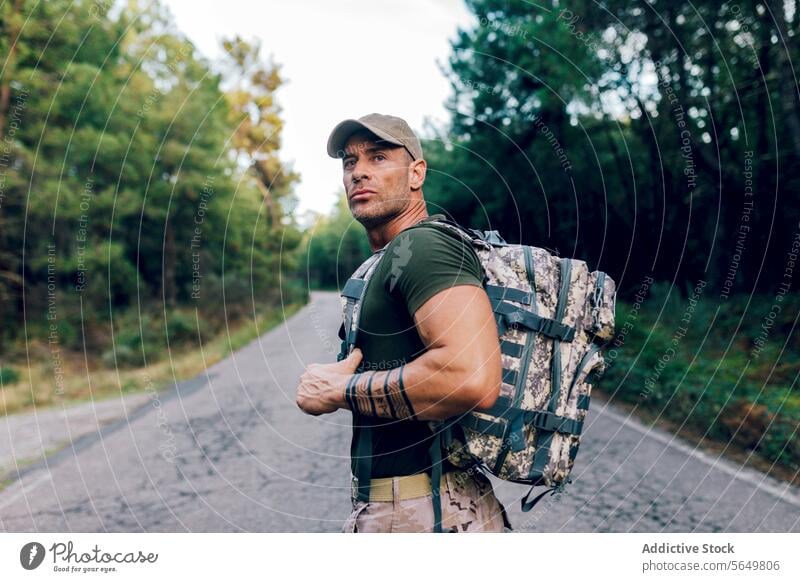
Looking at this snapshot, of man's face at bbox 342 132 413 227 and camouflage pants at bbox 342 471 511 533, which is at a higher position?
man's face at bbox 342 132 413 227

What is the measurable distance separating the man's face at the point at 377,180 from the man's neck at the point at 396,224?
0.02 meters

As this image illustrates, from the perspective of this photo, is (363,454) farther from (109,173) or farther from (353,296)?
(109,173)

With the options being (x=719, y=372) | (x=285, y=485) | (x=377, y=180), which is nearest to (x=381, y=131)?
(x=377, y=180)

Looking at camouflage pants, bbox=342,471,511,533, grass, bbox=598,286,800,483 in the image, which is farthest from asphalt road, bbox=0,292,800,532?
camouflage pants, bbox=342,471,511,533

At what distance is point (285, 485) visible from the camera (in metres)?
4.76

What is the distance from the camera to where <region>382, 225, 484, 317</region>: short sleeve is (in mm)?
1311

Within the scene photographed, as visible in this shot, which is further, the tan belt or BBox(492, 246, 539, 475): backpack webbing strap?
the tan belt

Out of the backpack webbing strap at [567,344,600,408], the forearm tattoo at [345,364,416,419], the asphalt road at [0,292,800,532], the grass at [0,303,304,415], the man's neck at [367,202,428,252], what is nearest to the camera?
the forearm tattoo at [345,364,416,419]

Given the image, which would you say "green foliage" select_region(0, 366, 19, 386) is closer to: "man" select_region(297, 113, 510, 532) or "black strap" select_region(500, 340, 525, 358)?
"man" select_region(297, 113, 510, 532)

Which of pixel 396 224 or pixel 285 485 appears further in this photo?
pixel 285 485

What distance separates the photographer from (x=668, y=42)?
9.12 metres

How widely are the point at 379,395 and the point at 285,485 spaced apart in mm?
3694

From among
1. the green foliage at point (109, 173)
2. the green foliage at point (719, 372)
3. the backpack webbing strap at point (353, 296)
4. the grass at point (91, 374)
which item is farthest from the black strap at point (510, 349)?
the green foliage at point (109, 173)

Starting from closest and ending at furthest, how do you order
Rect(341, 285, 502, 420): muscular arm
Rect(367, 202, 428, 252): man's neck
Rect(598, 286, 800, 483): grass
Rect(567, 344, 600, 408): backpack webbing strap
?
Rect(341, 285, 502, 420): muscular arm < Rect(567, 344, 600, 408): backpack webbing strap < Rect(367, 202, 428, 252): man's neck < Rect(598, 286, 800, 483): grass
